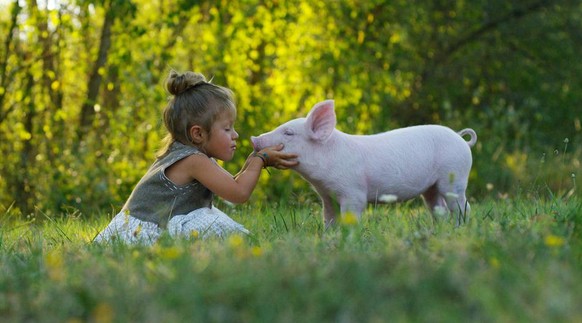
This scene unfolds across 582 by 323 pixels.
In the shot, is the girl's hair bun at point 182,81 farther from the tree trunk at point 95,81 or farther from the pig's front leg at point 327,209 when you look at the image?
the tree trunk at point 95,81

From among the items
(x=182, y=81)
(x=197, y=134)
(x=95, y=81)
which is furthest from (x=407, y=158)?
(x=95, y=81)

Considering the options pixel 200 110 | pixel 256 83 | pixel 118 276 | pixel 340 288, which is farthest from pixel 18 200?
pixel 340 288

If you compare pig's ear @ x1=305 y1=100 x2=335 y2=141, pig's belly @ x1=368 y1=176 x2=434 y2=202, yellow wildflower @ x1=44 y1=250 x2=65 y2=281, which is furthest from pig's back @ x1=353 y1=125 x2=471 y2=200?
yellow wildflower @ x1=44 y1=250 x2=65 y2=281

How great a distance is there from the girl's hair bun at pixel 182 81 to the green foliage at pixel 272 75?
252 centimetres

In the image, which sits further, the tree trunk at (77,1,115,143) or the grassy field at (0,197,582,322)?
the tree trunk at (77,1,115,143)

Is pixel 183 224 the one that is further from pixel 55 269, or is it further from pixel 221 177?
pixel 55 269

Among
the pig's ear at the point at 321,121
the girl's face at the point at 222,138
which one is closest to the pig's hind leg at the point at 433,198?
the pig's ear at the point at 321,121

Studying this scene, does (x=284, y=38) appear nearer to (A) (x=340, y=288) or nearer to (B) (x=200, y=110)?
(B) (x=200, y=110)

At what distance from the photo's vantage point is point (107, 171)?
8.38m

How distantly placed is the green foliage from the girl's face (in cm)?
263

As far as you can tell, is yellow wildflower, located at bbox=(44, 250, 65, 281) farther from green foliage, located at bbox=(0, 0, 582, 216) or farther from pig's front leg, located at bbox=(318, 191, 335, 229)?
green foliage, located at bbox=(0, 0, 582, 216)

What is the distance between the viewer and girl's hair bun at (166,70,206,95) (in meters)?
4.95

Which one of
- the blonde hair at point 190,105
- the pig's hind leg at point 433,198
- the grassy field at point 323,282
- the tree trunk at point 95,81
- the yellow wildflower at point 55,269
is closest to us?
the grassy field at point 323,282

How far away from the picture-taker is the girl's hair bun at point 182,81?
4953mm
